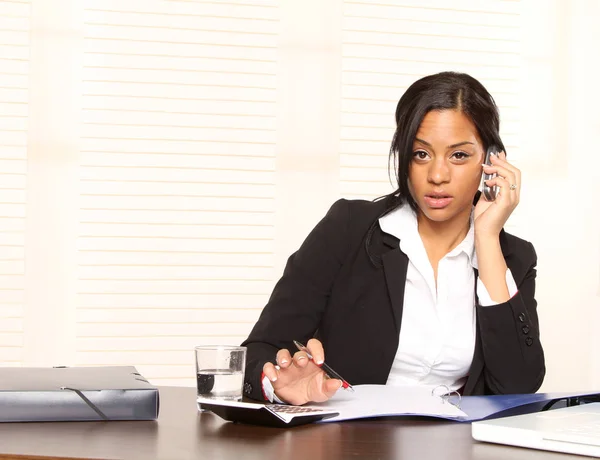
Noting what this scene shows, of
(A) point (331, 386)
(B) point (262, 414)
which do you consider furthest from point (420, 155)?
(B) point (262, 414)

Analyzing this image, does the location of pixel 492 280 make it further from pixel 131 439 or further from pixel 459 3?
pixel 459 3

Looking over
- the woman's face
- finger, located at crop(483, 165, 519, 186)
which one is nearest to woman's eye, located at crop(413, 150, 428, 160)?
the woman's face

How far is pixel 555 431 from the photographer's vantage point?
41.6 inches

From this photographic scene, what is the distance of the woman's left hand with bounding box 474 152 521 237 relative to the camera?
1.88 metres

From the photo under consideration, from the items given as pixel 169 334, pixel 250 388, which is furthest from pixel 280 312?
pixel 169 334

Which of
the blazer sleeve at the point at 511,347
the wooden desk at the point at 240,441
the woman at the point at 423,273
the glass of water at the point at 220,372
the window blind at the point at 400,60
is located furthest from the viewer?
the window blind at the point at 400,60

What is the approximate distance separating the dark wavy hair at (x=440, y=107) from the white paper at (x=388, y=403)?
57cm

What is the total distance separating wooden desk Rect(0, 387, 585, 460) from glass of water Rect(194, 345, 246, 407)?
52 millimetres

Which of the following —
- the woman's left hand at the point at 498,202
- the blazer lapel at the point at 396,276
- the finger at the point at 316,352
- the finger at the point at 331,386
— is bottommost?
the finger at the point at 331,386

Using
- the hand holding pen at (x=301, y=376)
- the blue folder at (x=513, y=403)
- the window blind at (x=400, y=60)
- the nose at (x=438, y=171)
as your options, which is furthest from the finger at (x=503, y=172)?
the window blind at (x=400, y=60)

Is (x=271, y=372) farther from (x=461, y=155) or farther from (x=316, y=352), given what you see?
(x=461, y=155)

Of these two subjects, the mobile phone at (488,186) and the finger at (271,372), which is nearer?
the finger at (271,372)

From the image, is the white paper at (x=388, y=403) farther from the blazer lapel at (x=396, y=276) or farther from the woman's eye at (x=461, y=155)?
the woman's eye at (x=461, y=155)

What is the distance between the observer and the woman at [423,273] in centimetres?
183
